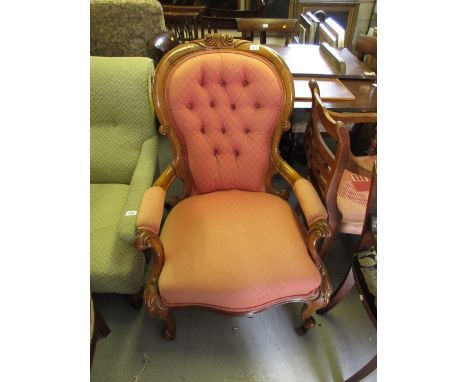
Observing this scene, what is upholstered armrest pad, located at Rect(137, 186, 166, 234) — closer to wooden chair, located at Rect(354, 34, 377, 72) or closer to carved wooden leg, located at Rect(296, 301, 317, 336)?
carved wooden leg, located at Rect(296, 301, 317, 336)

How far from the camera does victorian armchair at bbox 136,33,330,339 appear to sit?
3.22ft

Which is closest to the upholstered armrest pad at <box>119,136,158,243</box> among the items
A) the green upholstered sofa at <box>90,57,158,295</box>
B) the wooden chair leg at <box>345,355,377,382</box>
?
the green upholstered sofa at <box>90,57,158,295</box>

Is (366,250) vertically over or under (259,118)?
under

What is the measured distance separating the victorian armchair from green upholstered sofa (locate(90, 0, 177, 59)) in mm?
817

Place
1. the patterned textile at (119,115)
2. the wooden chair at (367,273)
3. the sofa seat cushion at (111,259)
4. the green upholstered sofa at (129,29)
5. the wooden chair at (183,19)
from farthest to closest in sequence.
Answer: the wooden chair at (183,19) → the green upholstered sofa at (129,29) → the patterned textile at (119,115) → the sofa seat cushion at (111,259) → the wooden chair at (367,273)

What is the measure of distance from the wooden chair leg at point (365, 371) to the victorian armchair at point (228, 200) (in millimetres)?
224

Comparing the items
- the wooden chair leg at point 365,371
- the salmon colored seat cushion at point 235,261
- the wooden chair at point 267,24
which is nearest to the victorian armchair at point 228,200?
the salmon colored seat cushion at point 235,261

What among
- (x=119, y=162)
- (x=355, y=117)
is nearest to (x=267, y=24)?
(x=355, y=117)

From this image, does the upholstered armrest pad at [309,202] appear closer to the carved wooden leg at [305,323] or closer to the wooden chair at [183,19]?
the carved wooden leg at [305,323]

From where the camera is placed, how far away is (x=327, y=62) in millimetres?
1841

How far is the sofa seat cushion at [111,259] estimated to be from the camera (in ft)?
3.62
